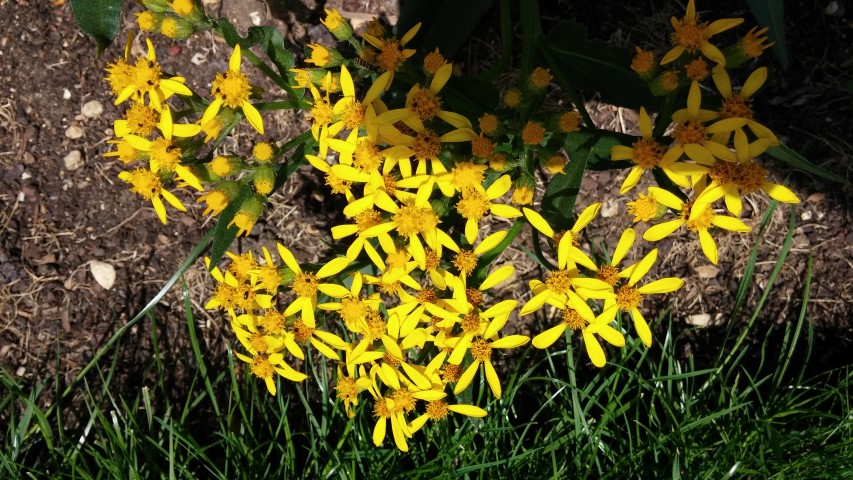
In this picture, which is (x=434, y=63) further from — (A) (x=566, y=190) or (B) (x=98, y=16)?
(B) (x=98, y=16)

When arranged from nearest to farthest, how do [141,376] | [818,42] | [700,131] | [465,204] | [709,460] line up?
[700,131], [465,204], [709,460], [818,42], [141,376]

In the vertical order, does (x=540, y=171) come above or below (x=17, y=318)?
above

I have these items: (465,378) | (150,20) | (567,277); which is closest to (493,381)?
(465,378)

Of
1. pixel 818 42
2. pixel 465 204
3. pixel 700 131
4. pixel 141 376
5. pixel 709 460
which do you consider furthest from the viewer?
pixel 141 376

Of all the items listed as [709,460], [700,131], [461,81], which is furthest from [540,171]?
[709,460]

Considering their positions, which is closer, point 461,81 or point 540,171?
point 461,81

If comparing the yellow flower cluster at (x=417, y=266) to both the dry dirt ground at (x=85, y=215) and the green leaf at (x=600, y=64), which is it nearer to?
the green leaf at (x=600, y=64)

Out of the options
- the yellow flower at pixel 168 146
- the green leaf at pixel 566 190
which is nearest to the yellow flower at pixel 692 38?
the green leaf at pixel 566 190

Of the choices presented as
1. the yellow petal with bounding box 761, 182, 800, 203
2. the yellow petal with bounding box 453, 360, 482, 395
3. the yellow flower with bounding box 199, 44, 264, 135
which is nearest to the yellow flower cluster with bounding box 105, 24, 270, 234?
the yellow flower with bounding box 199, 44, 264, 135

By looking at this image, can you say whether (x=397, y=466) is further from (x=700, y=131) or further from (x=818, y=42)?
(x=818, y=42)
